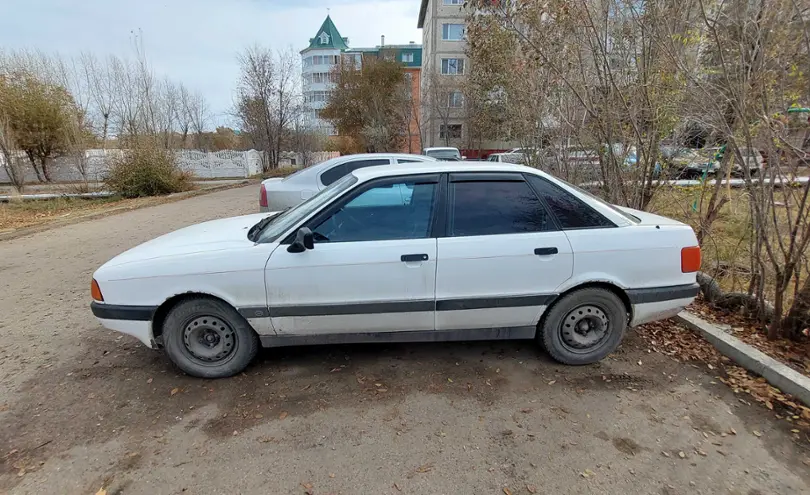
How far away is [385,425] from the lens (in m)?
2.51

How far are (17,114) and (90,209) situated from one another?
10114 mm

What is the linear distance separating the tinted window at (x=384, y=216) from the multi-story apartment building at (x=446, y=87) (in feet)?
81.4

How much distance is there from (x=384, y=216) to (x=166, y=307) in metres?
1.77

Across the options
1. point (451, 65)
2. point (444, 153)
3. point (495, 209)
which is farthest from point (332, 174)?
point (451, 65)

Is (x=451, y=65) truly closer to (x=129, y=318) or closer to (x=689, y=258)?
(x=689, y=258)

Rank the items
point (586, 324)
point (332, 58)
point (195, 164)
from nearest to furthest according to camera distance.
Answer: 1. point (586, 324)
2. point (195, 164)
3. point (332, 58)

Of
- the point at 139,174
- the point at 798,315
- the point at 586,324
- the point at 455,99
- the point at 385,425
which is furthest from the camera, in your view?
the point at 455,99

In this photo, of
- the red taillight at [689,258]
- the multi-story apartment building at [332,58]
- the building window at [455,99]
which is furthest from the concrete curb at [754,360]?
the multi-story apartment building at [332,58]

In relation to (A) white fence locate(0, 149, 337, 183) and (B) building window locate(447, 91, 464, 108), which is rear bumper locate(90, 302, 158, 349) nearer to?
(A) white fence locate(0, 149, 337, 183)

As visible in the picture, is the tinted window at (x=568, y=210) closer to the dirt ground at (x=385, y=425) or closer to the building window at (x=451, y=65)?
the dirt ground at (x=385, y=425)

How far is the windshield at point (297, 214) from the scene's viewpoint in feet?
9.63

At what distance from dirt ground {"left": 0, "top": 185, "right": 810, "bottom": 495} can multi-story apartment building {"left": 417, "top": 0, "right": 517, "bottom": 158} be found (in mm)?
25055

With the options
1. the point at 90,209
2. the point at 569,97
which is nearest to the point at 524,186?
the point at 569,97

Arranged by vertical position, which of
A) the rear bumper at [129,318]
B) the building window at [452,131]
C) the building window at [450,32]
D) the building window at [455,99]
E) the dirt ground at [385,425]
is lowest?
the dirt ground at [385,425]
